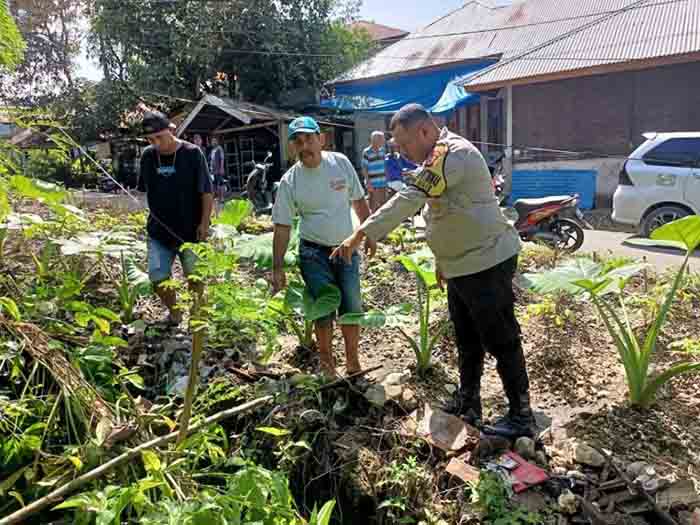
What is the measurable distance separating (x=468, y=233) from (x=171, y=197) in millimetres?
2423

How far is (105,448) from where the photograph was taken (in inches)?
89.7

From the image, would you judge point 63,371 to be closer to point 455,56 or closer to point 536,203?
point 536,203

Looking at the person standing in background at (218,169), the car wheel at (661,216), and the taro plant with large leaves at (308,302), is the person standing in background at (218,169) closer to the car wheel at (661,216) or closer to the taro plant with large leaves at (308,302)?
the car wheel at (661,216)

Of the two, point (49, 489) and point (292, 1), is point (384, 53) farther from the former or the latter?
point (49, 489)

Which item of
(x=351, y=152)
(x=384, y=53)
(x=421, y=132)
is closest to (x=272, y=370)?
(x=421, y=132)

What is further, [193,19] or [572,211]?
[193,19]

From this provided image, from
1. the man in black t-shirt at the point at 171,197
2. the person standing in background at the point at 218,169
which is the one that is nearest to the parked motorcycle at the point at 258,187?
the person standing in background at the point at 218,169

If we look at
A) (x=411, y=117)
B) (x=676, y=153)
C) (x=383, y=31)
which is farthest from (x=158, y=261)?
(x=383, y=31)

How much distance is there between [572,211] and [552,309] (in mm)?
3734

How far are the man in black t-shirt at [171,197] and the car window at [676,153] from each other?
21.9 feet

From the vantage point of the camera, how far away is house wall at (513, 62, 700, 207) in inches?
450

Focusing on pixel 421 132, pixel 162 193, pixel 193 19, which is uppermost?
pixel 193 19

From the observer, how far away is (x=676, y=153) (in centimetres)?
767

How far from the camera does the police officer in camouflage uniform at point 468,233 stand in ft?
8.65
